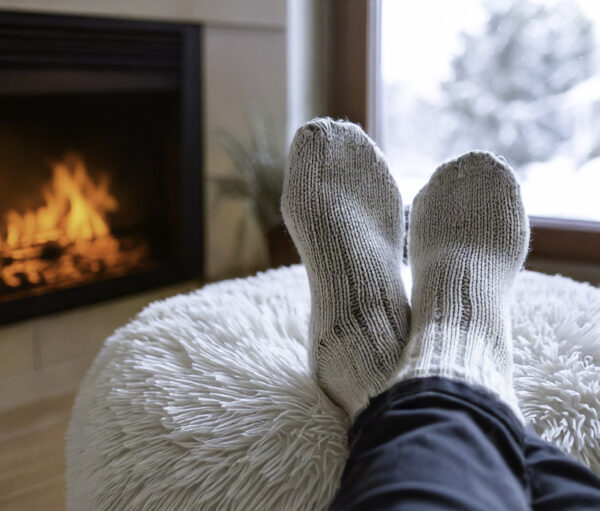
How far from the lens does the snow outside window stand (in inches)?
59.6


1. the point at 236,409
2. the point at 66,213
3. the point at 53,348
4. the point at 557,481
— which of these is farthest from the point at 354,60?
the point at 557,481

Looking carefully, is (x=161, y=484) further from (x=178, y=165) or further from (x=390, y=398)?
(x=178, y=165)

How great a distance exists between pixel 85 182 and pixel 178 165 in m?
0.21

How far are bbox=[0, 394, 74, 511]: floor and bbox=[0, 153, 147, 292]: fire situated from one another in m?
0.24

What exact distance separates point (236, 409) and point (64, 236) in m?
0.93

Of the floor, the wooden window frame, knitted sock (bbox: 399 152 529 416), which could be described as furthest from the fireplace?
knitted sock (bbox: 399 152 529 416)

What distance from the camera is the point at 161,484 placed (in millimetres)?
631

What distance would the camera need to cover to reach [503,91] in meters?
1.61

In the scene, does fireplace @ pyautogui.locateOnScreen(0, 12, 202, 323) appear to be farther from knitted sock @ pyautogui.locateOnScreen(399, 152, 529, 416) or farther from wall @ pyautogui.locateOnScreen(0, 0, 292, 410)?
knitted sock @ pyautogui.locateOnScreen(399, 152, 529, 416)

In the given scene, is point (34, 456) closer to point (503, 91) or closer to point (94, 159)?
point (94, 159)

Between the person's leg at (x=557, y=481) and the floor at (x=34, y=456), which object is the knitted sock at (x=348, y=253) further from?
the floor at (x=34, y=456)

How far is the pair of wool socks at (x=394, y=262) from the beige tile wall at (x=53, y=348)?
74 centimetres

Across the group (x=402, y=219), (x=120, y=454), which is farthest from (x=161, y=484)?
(x=402, y=219)

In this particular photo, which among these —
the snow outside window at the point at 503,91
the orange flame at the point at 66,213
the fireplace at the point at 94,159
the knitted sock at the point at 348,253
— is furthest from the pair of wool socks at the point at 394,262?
the orange flame at the point at 66,213
